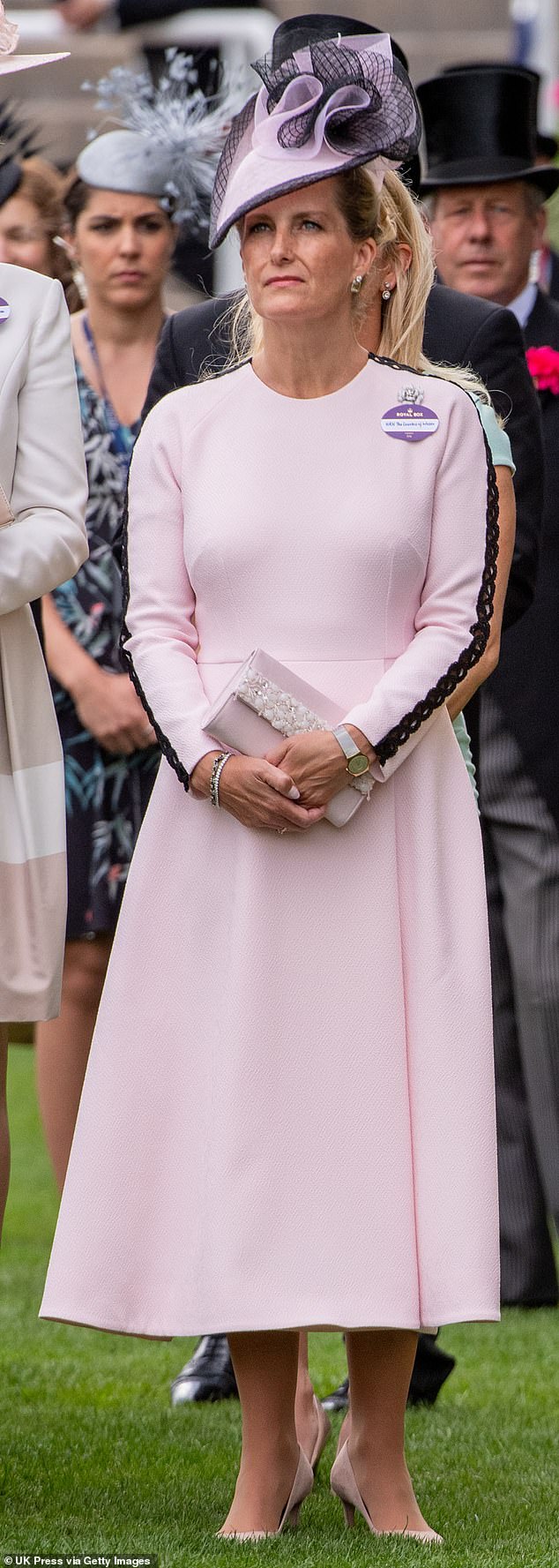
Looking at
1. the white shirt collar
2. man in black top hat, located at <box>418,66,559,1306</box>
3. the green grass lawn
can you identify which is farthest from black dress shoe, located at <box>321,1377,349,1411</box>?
the white shirt collar

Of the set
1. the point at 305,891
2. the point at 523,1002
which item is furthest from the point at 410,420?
the point at 523,1002

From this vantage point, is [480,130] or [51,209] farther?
[480,130]

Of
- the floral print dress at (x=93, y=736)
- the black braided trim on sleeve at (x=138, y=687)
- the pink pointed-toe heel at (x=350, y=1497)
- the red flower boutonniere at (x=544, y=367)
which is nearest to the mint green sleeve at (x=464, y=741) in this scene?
the black braided trim on sleeve at (x=138, y=687)

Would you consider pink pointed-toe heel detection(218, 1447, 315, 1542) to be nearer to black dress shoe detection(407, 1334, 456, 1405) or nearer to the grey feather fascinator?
black dress shoe detection(407, 1334, 456, 1405)

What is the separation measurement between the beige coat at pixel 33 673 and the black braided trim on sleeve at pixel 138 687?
3.0 inches

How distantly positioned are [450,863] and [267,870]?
25 cm

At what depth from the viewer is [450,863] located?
10.7ft

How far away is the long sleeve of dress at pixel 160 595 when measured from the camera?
3248 mm

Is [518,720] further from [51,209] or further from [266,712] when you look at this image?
[266,712]

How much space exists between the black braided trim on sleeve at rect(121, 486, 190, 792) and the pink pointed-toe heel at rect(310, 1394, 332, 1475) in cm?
111

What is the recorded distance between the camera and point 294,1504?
11.0ft

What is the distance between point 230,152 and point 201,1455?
6.65ft

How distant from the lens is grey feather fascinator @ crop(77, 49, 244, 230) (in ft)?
16.2

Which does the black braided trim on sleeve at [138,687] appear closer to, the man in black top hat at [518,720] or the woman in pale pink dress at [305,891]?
the woman in pale pink dress at [305,891]
